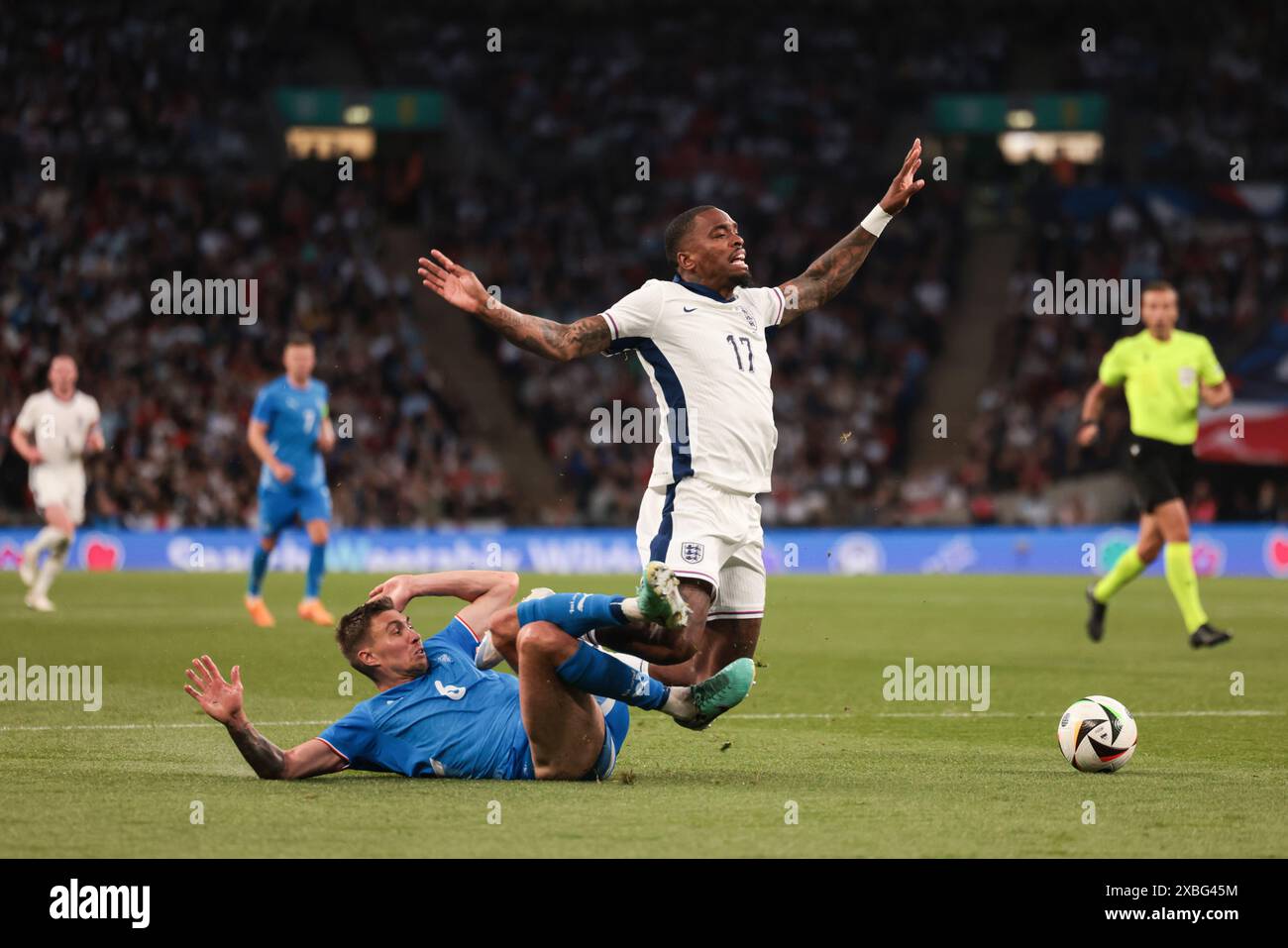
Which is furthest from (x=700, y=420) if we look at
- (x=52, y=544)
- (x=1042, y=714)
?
(x=52, y=544)

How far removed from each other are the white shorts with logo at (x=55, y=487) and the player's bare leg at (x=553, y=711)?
11.9m

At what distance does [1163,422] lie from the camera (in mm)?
14781

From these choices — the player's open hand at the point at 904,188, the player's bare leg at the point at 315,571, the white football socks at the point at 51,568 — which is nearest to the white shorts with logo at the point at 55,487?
the white football socks at the point at 51,568

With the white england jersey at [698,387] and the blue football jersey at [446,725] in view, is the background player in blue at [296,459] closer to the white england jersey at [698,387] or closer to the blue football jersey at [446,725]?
the blue football jersey at [446,725]

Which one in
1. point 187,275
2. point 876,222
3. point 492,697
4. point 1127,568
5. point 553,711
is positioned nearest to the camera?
point 553,711

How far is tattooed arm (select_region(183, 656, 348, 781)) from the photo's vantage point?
700 centimetres

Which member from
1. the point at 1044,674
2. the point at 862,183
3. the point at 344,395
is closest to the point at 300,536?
the point at 344,395

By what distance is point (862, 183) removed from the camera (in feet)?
116

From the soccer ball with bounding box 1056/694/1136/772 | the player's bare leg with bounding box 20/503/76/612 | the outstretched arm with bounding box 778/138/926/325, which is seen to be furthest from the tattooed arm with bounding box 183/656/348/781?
the player's bare leg with bounding box 20/503/76/612

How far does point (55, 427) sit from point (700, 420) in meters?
12.5

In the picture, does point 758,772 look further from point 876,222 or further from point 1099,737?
point 876,222

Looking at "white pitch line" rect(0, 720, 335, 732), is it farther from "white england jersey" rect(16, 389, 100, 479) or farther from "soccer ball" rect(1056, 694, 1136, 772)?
"white england jersey" rect(16, 389, 100, 479)

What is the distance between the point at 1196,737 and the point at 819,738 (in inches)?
76.1

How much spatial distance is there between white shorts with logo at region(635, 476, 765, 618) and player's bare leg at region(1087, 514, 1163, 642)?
729 cm
